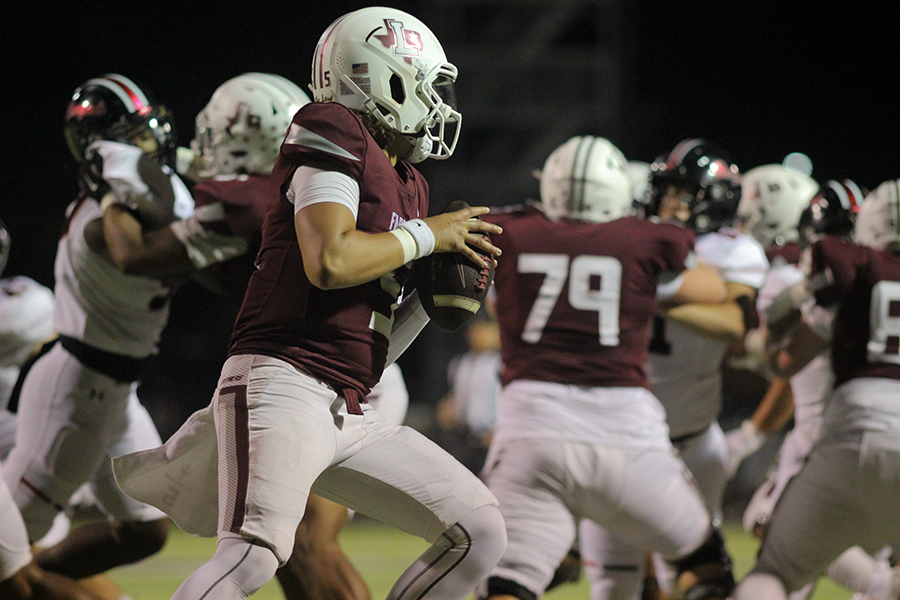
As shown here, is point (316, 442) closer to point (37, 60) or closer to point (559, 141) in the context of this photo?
point (559, 141)

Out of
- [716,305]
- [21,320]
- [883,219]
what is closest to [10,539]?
[21,320]

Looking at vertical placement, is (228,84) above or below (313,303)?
above

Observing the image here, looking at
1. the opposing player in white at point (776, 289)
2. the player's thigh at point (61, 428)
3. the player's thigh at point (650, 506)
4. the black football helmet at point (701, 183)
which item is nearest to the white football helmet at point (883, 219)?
the opposing player in white at point (776, 289)

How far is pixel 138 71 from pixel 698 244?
11.9 m

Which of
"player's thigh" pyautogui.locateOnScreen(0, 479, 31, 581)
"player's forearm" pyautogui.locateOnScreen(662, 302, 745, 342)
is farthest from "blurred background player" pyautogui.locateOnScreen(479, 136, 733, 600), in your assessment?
"player's thigh" pyautogui.locateOnScreen(0, 479, 31, 581)

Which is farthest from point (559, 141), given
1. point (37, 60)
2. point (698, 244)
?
point (37, 60)

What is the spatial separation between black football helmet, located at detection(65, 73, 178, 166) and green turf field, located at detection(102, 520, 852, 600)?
7.94ft

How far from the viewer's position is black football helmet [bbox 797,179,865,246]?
3998mm

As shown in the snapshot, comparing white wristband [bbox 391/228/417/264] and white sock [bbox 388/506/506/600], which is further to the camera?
white sock [bbox 388/506/506/600]

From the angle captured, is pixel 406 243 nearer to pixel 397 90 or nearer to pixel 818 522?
pixel 397 90

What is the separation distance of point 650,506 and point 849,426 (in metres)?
0.73

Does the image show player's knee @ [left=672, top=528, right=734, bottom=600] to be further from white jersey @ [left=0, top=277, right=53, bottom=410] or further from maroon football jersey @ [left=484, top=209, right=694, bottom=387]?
white jersey @ [left=0, top=277, right=53, bottom=410]

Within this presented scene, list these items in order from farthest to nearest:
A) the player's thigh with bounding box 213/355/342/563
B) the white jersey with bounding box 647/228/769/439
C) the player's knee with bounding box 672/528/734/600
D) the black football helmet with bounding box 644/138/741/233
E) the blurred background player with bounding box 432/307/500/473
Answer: the blurred background player with bounding box 432/307/500/473 < the black football helmet with bounding box 644/138/741/233 < the white jersey with bounding box 647/228/769/439 < the player's knee with bounding box 672/528/734/600 < the player's thigh with bounding box 213/355/342/563

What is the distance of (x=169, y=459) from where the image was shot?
7.99ft
